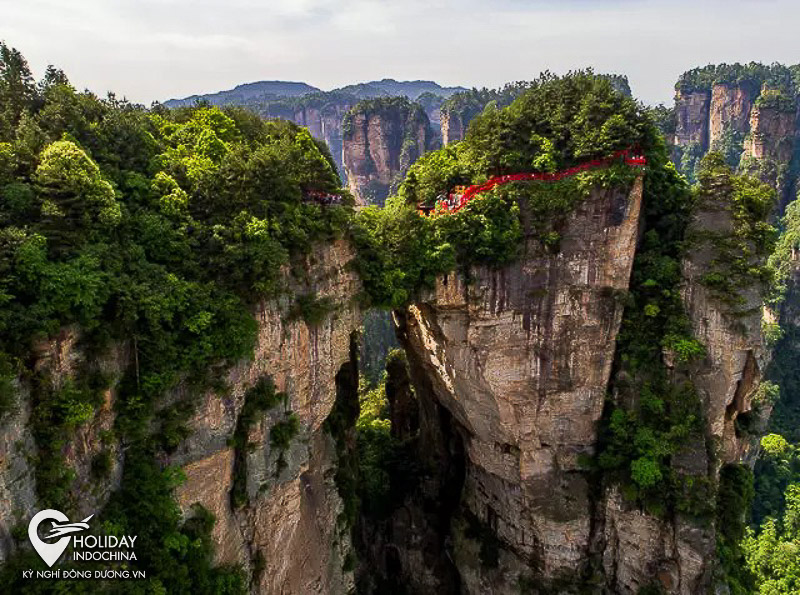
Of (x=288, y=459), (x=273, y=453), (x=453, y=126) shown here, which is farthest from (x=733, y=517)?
(x=453, y=126)

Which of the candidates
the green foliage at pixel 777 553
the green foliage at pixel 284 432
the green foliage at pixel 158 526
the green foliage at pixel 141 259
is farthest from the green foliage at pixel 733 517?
the green foliage at pixel 158 526

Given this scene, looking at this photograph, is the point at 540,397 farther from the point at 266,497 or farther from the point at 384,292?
the point at 266,497

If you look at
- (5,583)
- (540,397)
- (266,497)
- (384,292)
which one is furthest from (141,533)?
(540,397)

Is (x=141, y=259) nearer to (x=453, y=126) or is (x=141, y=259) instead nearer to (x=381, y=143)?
(x=381, y=143)

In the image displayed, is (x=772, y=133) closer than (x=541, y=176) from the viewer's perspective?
No

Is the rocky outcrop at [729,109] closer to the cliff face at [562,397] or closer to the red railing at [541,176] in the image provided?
the cliff face at [562,397]

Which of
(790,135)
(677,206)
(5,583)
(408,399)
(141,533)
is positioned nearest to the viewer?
(5,583)
